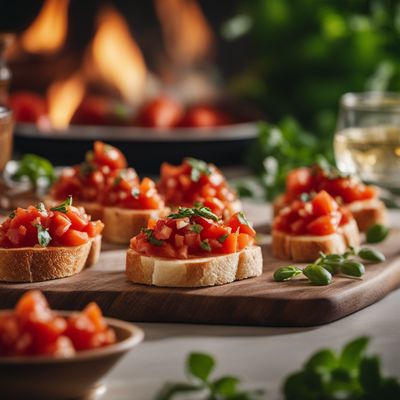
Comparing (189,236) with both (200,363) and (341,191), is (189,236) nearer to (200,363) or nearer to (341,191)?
(200,363)

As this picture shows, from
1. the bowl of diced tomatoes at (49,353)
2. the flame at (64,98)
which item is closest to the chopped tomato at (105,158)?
the bowl of diced tomatoes at (49,353)

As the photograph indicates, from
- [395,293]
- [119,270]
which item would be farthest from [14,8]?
[395,293]

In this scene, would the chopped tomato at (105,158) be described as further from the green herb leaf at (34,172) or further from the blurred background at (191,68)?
the blurred background at (191,68)

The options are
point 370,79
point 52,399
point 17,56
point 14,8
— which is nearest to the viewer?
point 52,399

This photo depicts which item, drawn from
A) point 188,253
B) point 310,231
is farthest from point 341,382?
point 310,231

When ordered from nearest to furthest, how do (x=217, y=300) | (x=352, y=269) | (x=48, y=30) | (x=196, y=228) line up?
(x=217, y=300), (x=196, y=228), (x=352, y=269), (x=48, y=30)

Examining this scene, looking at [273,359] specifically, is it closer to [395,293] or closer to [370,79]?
[395,293]

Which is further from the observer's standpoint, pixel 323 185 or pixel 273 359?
pixel 323 185
